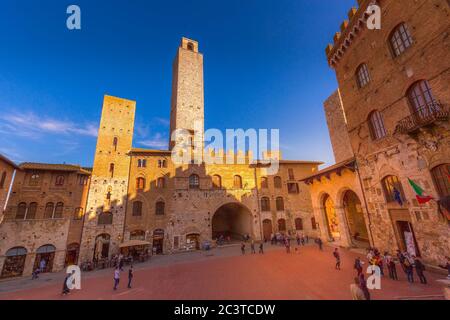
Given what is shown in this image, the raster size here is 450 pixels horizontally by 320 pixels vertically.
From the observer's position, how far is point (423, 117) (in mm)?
10148

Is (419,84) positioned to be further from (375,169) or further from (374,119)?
(375,169)

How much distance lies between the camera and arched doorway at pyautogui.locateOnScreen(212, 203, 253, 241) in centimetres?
2813

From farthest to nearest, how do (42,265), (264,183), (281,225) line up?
(264,183) < (281,225) < (42,265)

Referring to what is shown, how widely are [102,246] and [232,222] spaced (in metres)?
19.5

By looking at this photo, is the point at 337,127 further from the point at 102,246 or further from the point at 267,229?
the point at 102,246

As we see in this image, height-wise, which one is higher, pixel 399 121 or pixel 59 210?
pixel 399 121

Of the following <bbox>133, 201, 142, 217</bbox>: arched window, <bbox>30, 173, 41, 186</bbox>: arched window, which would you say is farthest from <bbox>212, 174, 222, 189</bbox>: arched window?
<bbox>30, 173, 41, 186</bbox>: arched window

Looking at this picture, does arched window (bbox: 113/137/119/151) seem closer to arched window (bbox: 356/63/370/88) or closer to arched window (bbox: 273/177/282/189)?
arched window (bbox: 273/177/282/189)

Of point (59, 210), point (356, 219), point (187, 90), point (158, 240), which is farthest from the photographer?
point (187, 90)

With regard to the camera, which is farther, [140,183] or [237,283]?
[140,183]

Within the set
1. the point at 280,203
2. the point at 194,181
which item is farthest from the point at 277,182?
the point at 194,181
